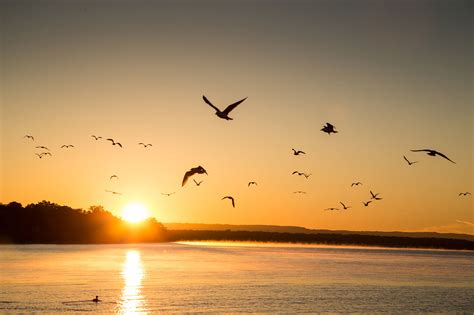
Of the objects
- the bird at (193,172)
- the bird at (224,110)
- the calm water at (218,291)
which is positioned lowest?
the calm water at (218,291)

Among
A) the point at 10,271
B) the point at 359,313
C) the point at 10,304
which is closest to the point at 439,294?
the point at 359,313

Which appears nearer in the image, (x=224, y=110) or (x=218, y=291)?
(x=224, y=110)

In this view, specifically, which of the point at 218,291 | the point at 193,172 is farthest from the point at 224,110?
the point at 218,291

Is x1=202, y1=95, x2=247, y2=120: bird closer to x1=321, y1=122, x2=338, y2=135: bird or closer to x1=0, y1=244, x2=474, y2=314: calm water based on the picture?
x1=321, y1=122, x2=338, y2=135: bird

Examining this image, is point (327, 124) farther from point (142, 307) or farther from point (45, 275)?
point (45, 275)

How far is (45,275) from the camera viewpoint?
246 ft

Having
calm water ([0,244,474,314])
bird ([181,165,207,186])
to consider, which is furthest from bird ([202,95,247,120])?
calm water ([0,244,474,314])

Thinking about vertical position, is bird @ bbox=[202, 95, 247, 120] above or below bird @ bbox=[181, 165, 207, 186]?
above

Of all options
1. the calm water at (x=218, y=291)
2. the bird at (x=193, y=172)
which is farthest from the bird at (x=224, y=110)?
the calm water at (x=218, y=291)

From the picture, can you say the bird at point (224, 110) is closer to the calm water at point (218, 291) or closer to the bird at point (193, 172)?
the bird at point (193, 172)

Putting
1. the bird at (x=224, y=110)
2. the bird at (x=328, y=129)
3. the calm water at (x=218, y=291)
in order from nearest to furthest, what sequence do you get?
the bird at (x=224, y=110), the bird at (x=328, y=129), the calm water at (x=218, y=291)

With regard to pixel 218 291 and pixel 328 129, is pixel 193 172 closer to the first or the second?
pixel 328 129

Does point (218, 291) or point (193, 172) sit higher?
point (193, 172)

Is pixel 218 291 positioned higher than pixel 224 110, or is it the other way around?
pixel 224 110
